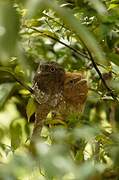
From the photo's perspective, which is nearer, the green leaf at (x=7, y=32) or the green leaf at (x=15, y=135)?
the green leaf at (x=7, y=32)

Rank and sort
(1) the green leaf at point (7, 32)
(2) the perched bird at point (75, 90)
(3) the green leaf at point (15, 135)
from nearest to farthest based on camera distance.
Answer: (1) the green leaf at point (7, 32)
(3) the green leaf at point (15, 135)
(2) the perched bird at point (75, 90)

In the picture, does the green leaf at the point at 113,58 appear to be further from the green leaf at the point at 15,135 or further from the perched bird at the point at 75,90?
the green leaf at the point at 15,135

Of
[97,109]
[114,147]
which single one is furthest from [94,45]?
[97,109]

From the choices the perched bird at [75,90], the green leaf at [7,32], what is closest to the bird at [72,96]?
the perched bird at [75,90]

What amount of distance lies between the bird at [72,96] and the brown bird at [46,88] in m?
0.03

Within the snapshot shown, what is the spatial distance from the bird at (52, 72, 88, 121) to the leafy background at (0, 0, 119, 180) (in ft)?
0.10

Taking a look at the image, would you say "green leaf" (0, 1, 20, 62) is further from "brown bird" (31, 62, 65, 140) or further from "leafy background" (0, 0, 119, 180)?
"brown bird" (31, 62, 65, 140)

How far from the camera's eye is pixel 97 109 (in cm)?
173

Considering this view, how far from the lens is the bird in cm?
106

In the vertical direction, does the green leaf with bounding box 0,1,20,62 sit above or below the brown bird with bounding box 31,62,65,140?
above

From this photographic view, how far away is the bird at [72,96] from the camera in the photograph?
3.48 ft

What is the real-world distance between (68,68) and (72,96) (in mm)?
292

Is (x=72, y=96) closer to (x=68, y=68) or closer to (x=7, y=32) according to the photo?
(x=68, y=68)

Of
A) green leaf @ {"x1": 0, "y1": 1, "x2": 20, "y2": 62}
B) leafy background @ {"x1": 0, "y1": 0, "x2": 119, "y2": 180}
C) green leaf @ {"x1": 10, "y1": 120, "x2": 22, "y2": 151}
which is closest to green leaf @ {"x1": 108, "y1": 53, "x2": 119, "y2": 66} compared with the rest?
leafy background @ {"x1": 0, "y1": 0, "x2": 119, "y2": 180}
